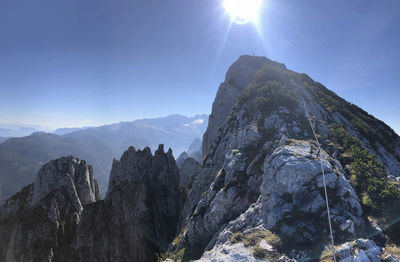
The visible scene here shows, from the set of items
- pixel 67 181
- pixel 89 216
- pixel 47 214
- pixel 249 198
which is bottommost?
pixel 47 214

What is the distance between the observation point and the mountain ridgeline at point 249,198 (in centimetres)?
1723

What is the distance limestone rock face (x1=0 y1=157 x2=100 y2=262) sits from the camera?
4531 centimetres

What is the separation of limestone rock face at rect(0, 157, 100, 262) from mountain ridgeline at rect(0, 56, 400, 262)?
256 millimetres

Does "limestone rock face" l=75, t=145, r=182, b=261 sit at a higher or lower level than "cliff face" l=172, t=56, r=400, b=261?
lower

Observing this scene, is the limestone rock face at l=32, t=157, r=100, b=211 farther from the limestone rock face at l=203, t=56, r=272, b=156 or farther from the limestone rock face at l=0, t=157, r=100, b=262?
the limestone rock face at l=203, t=56, r=272, b=156

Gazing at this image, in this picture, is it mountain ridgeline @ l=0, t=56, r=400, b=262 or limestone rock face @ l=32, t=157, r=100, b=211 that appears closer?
mountain ridgeline @ l=0, t=56, r=400, b=262

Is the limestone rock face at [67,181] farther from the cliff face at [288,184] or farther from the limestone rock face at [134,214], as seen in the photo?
the cliff face at [288,184]

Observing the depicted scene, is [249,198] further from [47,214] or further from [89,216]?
[47,214]

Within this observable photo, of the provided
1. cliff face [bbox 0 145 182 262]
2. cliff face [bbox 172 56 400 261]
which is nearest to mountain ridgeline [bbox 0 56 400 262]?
cliff face [bbox 172 56 400 261]

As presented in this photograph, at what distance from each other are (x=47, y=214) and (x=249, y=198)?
2023 inches

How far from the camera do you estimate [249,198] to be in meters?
25.6

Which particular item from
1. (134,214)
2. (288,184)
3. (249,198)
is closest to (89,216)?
(134,214)

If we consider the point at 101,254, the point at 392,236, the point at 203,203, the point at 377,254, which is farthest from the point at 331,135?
the point at 101,254

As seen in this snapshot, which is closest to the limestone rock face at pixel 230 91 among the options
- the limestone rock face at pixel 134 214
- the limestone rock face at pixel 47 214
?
the limestone rock face at pixel 134 214
